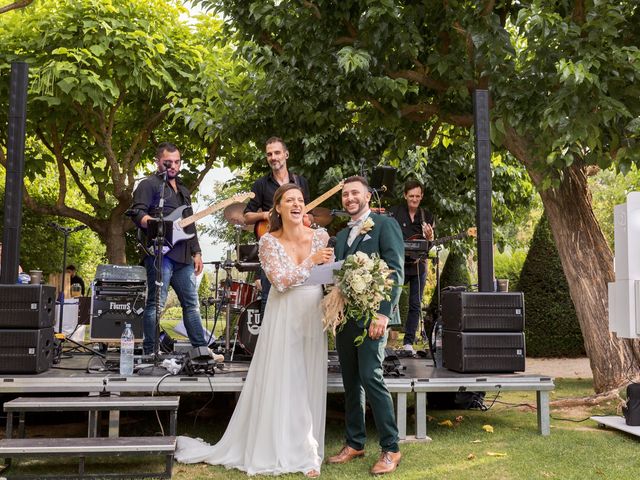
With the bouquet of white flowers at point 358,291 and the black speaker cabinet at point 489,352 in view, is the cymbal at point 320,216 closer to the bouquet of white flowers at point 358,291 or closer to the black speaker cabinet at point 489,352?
the black speaker cabinet at point 489,352

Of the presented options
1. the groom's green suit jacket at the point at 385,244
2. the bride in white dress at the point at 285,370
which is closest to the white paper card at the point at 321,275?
the bride in white dress at the point at 285,370

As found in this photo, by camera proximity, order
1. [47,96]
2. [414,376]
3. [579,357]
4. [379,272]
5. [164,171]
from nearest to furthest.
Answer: [379,272], [414,376], [164,171], [47,96], [579,357]

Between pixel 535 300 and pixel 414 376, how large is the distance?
7653 mm

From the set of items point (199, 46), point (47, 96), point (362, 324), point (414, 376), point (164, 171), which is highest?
point (199, 46)

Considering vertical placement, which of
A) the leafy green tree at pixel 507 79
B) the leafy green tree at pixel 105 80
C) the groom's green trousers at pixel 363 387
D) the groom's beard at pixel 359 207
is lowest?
the groom's green trousers at pixel 363 387

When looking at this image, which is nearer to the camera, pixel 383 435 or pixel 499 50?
pixel 383 435

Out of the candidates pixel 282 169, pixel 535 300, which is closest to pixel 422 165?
pixel 535 300

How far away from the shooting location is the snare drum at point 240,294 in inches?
308

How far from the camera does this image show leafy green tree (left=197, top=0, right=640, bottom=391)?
598 centimetres

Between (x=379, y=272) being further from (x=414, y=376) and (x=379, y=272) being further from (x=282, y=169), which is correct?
(x=282, y=169)

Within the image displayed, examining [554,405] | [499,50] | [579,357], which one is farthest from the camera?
[579,357]

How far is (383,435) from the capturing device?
15.6 feet

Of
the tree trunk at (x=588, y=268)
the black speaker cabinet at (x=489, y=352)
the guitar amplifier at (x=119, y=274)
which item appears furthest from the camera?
the guitar amplifier at (x=119, y=274)

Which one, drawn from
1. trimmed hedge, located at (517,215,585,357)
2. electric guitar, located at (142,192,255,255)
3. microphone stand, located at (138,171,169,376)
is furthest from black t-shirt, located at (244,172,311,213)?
trimmed hedge, located at (517,215,585,357)
